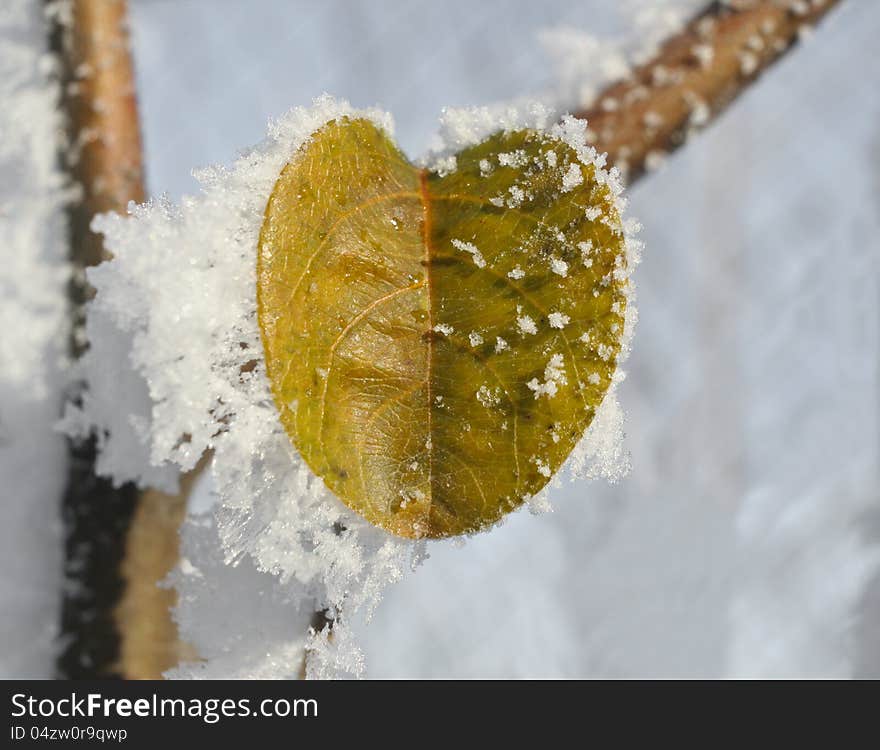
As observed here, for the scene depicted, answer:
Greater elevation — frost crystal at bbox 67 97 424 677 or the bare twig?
the bare twig

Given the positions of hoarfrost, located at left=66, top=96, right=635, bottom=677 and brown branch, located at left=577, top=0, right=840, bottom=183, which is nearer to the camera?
hoarfrost, located at left=66, top=96, right=635, bottom=677

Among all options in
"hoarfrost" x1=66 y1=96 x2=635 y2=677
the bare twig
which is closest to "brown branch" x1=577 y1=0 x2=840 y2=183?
the bare twig

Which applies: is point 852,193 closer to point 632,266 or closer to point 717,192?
point 717,192

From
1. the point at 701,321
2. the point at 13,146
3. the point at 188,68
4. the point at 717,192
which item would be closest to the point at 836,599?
the point at 701,321

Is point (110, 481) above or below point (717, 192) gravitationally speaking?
below

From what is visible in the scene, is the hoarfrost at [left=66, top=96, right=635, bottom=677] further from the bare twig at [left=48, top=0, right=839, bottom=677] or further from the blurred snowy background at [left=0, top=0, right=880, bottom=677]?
the blurred snowy background at [left=0, top=0, right=880, bottom=677]

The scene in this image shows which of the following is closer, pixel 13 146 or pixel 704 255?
pixel 13 146

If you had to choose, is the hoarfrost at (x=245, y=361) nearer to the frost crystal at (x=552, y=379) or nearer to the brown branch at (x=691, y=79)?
the frost crystal at (x=552, y=379)
